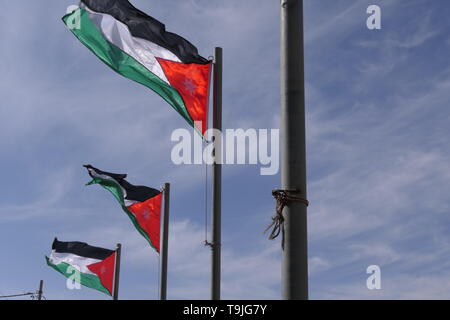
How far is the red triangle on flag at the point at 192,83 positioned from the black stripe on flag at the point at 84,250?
653 inches

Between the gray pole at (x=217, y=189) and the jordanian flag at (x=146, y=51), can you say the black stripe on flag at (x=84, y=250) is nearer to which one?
the jordanian flag at (x=146, y=51)

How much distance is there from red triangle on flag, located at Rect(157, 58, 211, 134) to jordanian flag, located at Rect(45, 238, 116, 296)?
16253 millimetres

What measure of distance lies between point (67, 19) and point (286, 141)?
27.5 ft

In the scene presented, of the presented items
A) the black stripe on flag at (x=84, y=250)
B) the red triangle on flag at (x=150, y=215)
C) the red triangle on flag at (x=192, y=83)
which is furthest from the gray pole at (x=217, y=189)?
the black stripe on flag at (x=84, y=250)

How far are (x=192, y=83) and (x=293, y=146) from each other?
5.99 meters

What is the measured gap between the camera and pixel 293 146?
19.9 ft

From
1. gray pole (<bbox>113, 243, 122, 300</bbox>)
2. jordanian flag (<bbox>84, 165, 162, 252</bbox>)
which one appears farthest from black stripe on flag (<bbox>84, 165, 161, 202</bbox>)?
gray pole (<bbox>113, 243, 122, 300</bbox>)

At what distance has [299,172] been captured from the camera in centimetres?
604

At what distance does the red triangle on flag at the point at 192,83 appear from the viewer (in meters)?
11.5

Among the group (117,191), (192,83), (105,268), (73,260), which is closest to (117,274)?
(105,268)

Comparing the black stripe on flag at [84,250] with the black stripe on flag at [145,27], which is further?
the black stripe on flag at [84,250]
